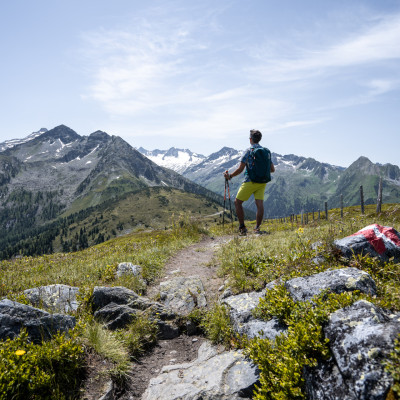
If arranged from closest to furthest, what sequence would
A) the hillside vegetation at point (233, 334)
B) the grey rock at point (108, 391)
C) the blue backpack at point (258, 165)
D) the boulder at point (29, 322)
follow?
the hillside vegetation at point (233, 334) < the grey rock at point (108, 391) < the boulder at point (29, 322) < the blue backpack at point (258, 165)

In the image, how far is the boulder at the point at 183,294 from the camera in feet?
22.5

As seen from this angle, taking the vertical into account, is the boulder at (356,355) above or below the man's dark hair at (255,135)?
below

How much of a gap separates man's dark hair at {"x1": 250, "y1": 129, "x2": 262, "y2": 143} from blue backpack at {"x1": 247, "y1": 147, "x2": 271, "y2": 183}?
1.46 feet

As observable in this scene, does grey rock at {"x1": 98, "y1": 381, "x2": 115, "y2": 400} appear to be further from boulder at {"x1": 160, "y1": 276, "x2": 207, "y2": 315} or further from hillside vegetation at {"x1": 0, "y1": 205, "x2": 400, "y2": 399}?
boulder at {"x1": 160, "y1": 276, "x2": 207, "y2": 315}

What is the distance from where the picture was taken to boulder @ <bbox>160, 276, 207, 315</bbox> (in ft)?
22.5

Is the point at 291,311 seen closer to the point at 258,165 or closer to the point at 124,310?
the point at 124,310

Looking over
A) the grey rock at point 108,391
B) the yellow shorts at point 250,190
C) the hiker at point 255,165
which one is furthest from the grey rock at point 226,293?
the hiker at point 255,165

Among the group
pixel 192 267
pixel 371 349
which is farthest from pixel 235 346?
pixel 192 267

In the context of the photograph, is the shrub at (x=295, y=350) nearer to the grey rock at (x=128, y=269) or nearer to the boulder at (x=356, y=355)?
the boulder at (x=356, y=355)

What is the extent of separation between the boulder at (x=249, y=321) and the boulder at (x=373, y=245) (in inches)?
72.4

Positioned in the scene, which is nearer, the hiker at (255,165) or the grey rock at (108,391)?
the grey rock at (108,391)

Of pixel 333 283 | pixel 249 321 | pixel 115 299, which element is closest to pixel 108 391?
pixel 115 299

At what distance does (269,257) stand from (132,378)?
4.42 m

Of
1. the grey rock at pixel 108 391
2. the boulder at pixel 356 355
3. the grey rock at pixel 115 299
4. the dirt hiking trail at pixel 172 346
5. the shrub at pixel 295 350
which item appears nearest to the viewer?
the boulder at pixel 356 355
